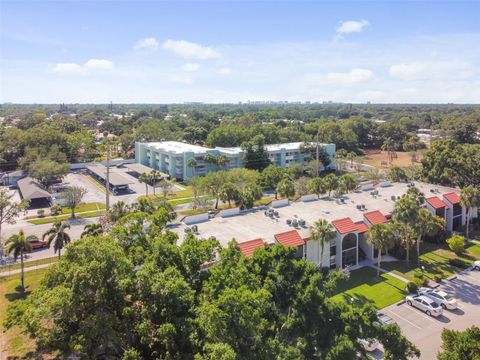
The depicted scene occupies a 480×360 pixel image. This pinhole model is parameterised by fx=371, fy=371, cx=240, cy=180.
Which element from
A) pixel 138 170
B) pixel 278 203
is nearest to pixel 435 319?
pixel 278 203

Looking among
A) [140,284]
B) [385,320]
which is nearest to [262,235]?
[385,320]

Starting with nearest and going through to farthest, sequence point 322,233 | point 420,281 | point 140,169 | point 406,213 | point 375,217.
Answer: point 322,233
point 420,281
point 406,213
point 375,217
point 140,169

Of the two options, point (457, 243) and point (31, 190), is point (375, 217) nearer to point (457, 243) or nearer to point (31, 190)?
point (457, 243)

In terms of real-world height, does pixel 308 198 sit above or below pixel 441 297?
above

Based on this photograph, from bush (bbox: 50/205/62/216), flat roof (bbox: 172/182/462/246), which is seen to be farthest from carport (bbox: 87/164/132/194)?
flat roof (bbox: 172/182/462/246)

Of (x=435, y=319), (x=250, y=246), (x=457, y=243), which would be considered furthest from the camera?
(x=457, y=243)

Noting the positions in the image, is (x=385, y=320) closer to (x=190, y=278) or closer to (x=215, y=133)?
(x=190, y=278)
